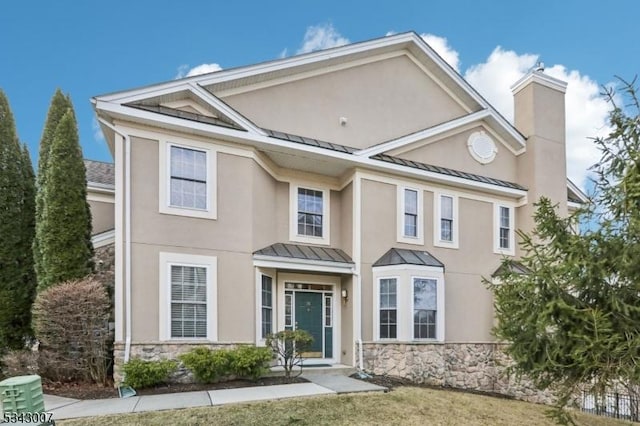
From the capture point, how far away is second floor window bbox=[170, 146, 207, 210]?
31.6ft

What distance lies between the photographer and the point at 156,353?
8922 millimetres

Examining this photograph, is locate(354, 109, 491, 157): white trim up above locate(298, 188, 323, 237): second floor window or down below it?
above

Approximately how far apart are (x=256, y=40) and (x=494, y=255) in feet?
35.4

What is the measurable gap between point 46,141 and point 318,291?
8023 millimetres

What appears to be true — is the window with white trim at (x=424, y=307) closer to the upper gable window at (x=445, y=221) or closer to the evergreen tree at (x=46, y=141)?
the upper gable window at (x=445, y=221)

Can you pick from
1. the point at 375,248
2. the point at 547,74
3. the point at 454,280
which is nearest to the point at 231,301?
the point at 375,248

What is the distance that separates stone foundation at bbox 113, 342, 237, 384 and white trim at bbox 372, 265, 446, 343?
15.7 ft

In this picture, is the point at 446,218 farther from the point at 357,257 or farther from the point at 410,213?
the point at 357,257

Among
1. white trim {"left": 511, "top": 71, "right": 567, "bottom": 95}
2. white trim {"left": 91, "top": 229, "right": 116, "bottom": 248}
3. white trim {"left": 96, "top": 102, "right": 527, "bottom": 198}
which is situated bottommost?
white trim {"left": 91, "top": 229, "right": 116, "bottom": 248}

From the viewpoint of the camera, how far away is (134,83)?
32.4 ft

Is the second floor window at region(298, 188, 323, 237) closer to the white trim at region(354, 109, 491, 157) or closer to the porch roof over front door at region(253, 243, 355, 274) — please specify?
the porch roof over front door at region(253, 243, 355, 274)

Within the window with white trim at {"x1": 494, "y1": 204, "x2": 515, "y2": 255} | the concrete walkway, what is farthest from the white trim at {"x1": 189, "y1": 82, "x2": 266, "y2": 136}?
the window with white trim at {"x1": 494, "y1": 204, "x2": 515, "y2": 255}

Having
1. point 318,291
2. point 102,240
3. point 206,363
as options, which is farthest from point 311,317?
point 102,240

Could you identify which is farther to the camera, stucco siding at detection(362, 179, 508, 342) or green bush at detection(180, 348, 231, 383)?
stucco siding at detection(362, 179, 508, 342)
